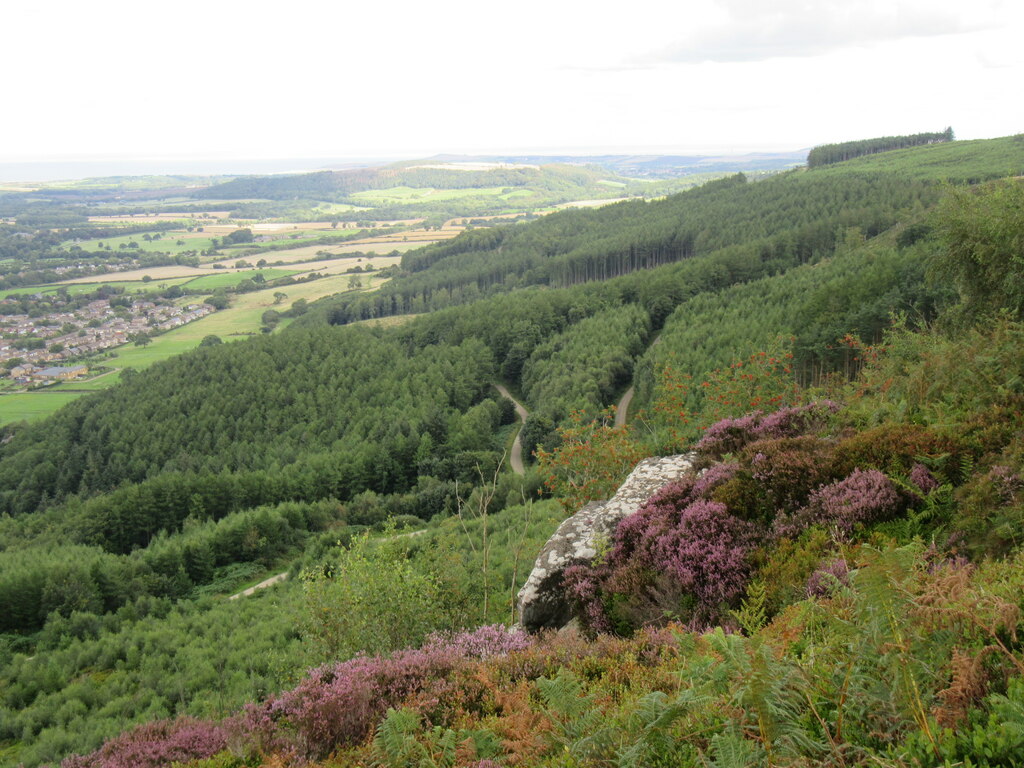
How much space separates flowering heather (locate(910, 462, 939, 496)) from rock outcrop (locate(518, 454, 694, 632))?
14.7 feet

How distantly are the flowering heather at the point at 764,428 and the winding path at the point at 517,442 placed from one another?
36441mm

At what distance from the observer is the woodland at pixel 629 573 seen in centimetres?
438

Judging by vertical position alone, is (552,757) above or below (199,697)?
above

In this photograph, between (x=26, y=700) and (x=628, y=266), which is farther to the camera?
(x=628, y=266)

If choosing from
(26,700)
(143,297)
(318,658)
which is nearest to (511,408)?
(26,700)

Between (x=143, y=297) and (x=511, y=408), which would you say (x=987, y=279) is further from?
(x=143, y=297)

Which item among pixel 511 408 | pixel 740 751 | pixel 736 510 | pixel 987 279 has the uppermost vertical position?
pixel 987 279

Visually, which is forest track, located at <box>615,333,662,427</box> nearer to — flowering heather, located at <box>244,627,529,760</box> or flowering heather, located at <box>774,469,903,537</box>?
flowering heather, located at <box>774,469,903,537</box>

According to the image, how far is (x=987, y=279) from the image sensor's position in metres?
17.6

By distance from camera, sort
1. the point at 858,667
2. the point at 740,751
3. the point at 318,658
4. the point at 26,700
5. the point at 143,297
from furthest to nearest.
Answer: the point at 143,297 → the point at 26,700 → the point at 318,658 → the point at 858,667 → the point at 740,751

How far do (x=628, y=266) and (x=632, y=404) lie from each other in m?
64.5

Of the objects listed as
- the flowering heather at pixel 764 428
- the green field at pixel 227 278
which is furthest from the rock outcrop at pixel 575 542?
the green field at pixel 227 278

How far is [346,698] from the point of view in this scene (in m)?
6.98

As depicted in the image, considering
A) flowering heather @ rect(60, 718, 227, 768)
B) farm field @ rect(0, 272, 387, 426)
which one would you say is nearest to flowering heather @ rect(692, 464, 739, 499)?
flowering heather @ rect(60, 718, 227, 768)
